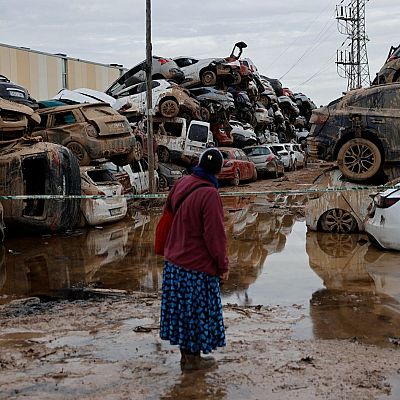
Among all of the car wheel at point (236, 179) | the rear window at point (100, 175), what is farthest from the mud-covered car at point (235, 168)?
the rear window at point (100, 175)

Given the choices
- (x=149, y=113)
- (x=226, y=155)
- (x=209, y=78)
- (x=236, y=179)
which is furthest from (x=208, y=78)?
(x=149, y=113)

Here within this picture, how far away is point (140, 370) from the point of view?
5.16 metres

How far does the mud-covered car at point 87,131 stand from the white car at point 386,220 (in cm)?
775

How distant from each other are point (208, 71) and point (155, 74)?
8.72 feet

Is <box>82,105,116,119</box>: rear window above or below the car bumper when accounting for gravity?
above

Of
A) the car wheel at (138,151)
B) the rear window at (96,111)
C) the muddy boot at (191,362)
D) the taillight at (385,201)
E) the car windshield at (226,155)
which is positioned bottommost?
the muddy boot at (191,362)

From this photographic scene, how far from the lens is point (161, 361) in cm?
540

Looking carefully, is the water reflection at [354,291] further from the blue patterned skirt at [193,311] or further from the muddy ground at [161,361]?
the blue patterned skirt at [193,311]

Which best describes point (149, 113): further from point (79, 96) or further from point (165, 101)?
point (165, 101)

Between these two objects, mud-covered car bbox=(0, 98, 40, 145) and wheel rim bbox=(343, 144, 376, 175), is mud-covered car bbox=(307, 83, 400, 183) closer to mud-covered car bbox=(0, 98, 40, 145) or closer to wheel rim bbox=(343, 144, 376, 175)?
wheel rim bbox=(343, 144, 376, 175)

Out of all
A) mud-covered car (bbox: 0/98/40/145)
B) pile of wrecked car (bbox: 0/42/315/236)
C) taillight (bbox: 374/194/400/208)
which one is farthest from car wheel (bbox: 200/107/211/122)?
taillight (bbox: 374/194/400/208)

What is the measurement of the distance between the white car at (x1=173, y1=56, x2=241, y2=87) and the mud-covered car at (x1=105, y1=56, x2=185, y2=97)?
75 cm

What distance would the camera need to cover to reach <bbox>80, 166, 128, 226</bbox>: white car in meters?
14.3

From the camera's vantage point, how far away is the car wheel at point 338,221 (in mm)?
12461
